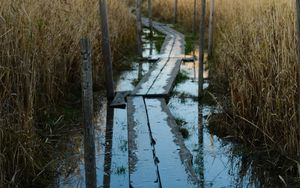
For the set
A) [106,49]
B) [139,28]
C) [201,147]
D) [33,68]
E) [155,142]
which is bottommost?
[201,147]

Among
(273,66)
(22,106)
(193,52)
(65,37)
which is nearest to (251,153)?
(273,66)

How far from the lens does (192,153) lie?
4.66 meters

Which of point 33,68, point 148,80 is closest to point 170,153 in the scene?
point 33,68

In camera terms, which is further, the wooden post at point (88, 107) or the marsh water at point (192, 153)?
the marsh water at point (192, 153)

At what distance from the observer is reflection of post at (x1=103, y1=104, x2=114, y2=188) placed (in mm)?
4055

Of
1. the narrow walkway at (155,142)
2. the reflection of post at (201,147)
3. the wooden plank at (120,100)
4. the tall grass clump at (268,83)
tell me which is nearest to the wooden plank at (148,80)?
the narrow walkway at (155,142)

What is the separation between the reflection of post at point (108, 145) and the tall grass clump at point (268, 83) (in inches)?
49.8

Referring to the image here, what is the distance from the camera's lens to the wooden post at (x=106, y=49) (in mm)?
6324

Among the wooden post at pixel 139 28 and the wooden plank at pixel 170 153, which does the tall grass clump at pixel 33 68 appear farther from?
the wooden post at pixel 139 28

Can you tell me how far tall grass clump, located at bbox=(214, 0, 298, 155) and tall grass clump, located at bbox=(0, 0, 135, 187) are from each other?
194 cm

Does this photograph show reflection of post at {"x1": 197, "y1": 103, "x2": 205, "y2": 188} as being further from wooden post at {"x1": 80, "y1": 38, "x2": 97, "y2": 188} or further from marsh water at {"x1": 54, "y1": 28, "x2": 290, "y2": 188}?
wooden post at {"x1": 80, "y1": 38, "x2": 97, "y2": 188}

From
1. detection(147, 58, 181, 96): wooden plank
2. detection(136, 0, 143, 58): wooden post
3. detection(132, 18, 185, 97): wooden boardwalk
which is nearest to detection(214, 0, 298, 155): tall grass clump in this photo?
detection(147, 58, 181, 96): wooden plank

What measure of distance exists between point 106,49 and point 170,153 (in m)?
2.54

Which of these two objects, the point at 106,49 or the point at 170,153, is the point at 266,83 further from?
the point at 106,49
